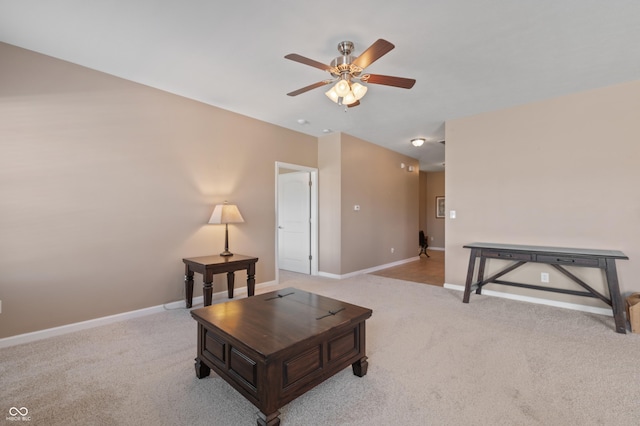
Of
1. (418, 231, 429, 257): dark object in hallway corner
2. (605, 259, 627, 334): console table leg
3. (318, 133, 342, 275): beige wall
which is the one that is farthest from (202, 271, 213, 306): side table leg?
(418, 231, 429, 257): dark object in hallway corner

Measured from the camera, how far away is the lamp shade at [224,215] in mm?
3586

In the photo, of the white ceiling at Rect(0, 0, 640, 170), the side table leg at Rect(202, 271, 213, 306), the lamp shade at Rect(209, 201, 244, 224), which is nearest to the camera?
the white ceiling at Rect(0, 0, 640, 170)

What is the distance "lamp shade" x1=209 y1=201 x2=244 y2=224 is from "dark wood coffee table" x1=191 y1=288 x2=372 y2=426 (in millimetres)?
1544

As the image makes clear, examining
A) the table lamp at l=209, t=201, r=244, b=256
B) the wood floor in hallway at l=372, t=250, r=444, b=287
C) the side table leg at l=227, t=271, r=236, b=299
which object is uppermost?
the table lamp at l=209, t=201, r=244, b=256

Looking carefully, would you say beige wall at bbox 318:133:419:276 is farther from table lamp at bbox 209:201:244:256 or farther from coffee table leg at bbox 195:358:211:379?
coffee table leg at bbox 195:358:211:379

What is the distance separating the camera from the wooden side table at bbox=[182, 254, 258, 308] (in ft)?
10.4

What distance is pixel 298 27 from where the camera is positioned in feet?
7.33

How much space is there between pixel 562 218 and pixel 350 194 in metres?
2.99

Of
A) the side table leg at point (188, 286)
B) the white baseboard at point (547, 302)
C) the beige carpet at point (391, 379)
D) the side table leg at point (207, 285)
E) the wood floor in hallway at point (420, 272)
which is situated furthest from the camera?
the wood floor in hallway at point (420, 272)

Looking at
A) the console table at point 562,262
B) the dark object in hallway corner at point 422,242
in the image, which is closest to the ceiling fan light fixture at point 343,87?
the console table at point 562,262

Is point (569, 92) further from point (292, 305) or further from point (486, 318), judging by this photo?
point (292, 305)

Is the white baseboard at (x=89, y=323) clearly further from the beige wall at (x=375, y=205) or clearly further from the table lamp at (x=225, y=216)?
the beige wall at (x=375, y=205)

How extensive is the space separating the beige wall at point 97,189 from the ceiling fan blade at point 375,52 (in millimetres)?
2360

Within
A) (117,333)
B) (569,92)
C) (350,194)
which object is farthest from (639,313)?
(117,333)
